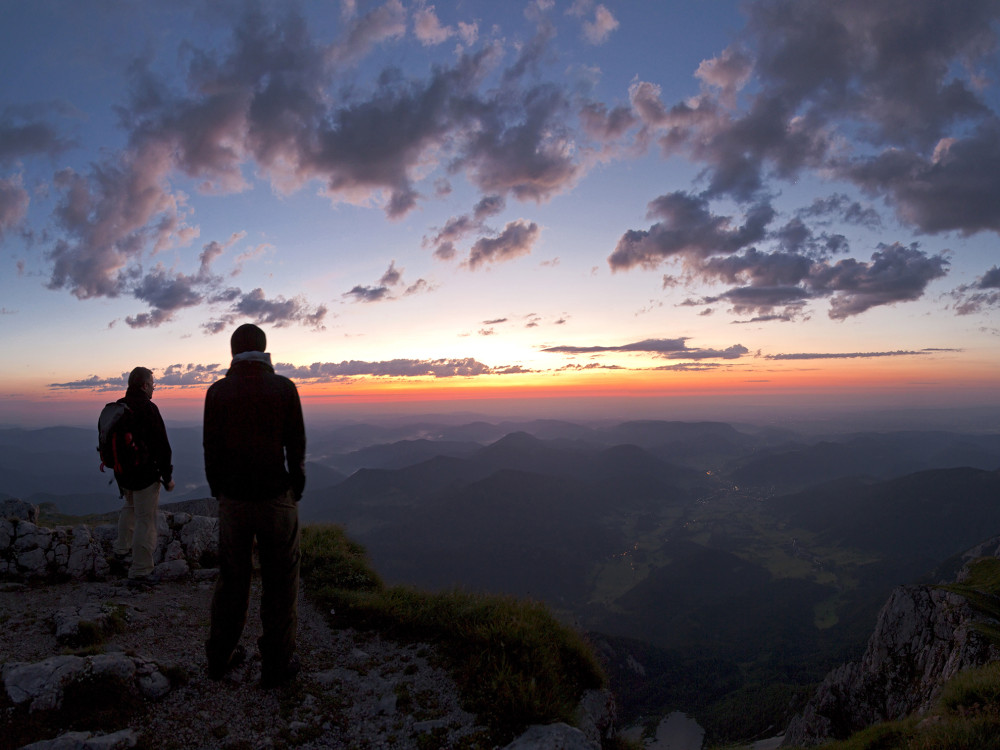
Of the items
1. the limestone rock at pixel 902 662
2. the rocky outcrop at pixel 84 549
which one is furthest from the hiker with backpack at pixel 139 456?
the limestone rock at pixel 902 662

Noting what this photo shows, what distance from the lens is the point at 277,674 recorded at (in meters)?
5.43

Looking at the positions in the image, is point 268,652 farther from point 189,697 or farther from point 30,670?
point 30,670

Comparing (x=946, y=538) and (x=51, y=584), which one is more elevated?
(x=51, y=584)

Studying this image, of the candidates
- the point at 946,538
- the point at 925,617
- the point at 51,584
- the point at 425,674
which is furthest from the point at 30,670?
the point at 946,538

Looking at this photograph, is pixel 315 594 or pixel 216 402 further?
pixel 315 594

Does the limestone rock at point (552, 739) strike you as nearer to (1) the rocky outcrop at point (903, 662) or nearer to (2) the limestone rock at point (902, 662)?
(1) the rocky outcrop at point (903, 662)

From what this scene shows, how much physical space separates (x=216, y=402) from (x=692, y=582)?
663 ft

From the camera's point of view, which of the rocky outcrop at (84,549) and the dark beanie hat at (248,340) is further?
the rocky outcrop at (84,549)

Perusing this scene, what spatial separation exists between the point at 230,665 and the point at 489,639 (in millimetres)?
3409

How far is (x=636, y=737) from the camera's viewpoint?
6191 millimetres

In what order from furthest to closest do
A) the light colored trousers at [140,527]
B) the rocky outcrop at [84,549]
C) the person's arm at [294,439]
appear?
the rocky outcrop at [84,549] → the light colored trousers at [140,527] → the person's arm at [294,439]

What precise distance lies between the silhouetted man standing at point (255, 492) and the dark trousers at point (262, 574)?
1 centimetres

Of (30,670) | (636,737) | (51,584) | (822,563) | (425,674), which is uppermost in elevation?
(30,670)

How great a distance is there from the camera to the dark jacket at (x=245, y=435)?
5.06 meters
